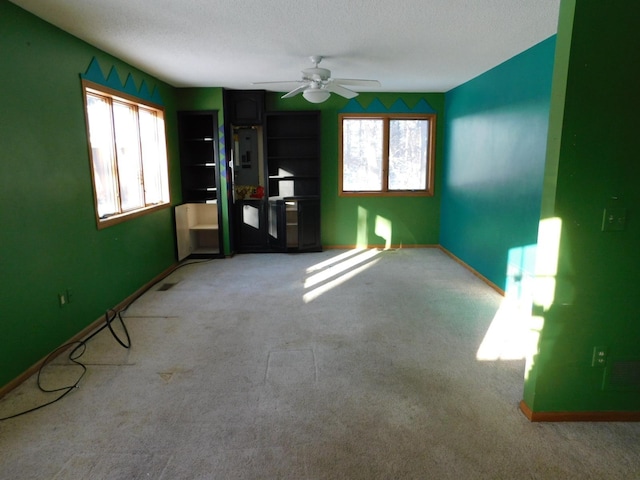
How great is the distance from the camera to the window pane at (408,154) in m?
6.64

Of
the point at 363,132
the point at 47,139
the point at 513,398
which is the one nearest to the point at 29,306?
the point at 47,139

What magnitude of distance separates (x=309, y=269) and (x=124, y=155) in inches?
103

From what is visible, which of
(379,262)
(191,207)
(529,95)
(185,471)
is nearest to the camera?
(185,471)

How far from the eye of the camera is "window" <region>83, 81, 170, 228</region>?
3.96 m

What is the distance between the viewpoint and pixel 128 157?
4.66m

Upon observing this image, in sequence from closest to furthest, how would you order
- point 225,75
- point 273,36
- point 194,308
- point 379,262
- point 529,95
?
point 273,36 < point 529,95 < point 194,308 < point 225,75 < point 379,262

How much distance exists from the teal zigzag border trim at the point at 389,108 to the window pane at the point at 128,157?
3137 millimetres

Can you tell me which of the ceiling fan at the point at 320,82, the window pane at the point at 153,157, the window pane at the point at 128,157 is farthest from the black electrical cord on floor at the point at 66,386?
the ceiling fan at the point at 320,82

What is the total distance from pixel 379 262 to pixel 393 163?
1.80m

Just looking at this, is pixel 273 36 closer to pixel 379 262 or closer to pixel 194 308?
pixel 194 308

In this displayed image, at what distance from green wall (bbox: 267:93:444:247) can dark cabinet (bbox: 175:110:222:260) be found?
5.59 ft

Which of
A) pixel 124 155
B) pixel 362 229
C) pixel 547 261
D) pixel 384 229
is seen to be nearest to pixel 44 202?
pixel 124 155

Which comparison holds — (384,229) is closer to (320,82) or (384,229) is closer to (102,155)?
(320,82)

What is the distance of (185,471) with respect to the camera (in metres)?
1.95
